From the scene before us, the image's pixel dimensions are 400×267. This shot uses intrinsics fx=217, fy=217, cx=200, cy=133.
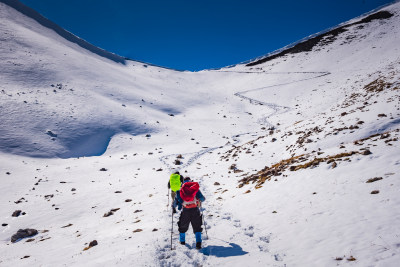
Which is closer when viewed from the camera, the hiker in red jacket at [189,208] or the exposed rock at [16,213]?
the hiker in red jacket at [189,208]

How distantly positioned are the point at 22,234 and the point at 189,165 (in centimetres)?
1487

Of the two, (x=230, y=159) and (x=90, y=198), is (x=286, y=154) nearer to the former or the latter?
(x=230, y=159)

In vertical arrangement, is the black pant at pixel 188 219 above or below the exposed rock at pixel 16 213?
below

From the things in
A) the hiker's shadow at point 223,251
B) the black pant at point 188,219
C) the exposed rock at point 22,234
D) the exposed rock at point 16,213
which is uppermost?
the exposed rock at point 16,213

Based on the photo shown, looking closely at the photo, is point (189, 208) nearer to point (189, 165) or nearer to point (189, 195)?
point (189, 195)

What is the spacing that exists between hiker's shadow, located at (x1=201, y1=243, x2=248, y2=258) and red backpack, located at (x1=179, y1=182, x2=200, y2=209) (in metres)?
1.52

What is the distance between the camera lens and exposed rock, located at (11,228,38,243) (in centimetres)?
1170

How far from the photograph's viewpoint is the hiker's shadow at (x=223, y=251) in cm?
712

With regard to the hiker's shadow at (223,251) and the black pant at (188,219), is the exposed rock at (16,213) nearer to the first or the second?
the black pant at (188,219)

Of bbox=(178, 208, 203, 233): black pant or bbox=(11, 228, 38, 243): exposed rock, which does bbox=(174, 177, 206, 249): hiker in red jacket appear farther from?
bbox=(11, 228, 38, 243): exposed rock

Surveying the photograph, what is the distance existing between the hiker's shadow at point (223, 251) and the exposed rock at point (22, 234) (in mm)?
10579

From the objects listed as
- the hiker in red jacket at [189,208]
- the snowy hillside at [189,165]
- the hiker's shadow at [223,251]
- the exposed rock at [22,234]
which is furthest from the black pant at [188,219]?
the exposed rock at [22,234]

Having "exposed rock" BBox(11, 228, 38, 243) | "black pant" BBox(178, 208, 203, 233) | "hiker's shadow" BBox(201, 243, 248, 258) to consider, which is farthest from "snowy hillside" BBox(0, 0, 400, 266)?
"black pant" BBox(178, 208, 203, 233)

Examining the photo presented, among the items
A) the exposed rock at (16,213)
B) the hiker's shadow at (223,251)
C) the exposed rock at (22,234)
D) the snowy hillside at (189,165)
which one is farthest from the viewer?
the exposed rock at (16,213)
